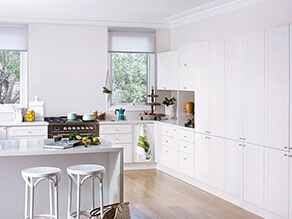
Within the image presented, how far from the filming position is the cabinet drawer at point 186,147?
5922mm

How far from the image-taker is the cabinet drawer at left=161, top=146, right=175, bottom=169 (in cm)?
656

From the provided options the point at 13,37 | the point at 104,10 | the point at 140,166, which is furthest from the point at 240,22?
the point at 13,37

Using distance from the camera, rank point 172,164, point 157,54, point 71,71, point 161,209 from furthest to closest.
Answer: point 157,54, point 71,71, point 172,164, point 161,209

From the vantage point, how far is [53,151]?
12.2ft

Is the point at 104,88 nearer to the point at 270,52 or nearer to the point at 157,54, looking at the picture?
the point at 157,54

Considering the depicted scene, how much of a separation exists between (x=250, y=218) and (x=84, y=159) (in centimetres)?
199

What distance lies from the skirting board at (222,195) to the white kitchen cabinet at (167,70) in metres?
1.47

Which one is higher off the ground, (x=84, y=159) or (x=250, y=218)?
(x=84, y=159)

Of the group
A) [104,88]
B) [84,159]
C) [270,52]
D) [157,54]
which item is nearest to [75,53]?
[104,88]

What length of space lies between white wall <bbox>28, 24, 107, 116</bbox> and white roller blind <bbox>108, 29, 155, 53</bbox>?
6.6 inches

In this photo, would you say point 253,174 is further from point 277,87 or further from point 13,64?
point 13,64

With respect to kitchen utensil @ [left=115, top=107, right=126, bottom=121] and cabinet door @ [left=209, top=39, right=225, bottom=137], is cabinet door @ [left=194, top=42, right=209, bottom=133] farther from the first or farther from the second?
kitchen utensil @ [left=115, top=107, right=126, bottom=121]

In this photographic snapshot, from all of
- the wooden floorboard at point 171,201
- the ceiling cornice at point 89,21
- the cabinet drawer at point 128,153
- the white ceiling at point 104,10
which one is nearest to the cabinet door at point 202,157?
the wooden floorboard at point 171,201

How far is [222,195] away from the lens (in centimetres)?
532
